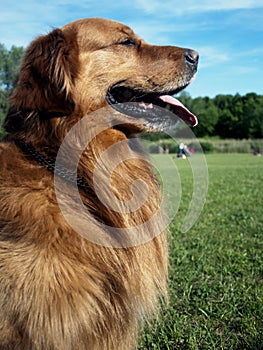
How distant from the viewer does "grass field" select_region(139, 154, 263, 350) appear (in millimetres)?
3927

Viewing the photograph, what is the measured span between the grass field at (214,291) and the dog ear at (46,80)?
235 centimetres

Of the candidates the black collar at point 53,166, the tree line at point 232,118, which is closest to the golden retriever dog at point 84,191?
the black collar at point 53,166

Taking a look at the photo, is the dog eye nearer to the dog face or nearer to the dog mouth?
the dog face

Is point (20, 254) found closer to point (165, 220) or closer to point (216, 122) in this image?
point (165, 220)

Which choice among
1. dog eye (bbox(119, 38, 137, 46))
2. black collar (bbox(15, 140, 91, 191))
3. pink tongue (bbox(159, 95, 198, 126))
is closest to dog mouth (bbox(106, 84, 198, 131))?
pink tongue (bbox(159, 95, 198, 126))

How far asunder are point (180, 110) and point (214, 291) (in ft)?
7.56

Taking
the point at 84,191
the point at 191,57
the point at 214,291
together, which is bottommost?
the point at 214,291

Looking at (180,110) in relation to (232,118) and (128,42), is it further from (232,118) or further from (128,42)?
(232,118)

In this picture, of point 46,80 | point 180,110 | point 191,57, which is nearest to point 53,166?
point 46,80

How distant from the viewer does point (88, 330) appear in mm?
2783

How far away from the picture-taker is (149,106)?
12.0ft

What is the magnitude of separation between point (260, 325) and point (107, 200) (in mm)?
2110

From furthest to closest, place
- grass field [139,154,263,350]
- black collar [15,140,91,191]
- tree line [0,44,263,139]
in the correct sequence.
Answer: tree line [0,44,263,139], grass field [139,154,263,350], black collar [15,140,91,191]

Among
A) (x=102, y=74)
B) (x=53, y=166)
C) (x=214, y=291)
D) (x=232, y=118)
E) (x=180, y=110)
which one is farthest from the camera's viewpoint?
(x=232, y=118)
